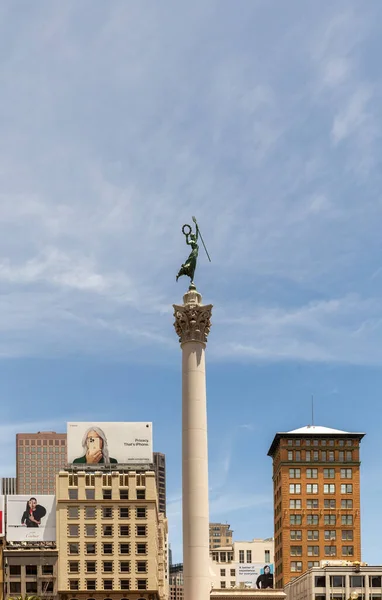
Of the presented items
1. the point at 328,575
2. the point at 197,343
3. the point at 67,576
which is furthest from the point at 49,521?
the point at 197,343

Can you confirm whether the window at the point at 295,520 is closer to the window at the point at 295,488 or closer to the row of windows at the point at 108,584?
the window at the point at 295,488

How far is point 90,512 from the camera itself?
146 m

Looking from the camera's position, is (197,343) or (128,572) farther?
(128,572)

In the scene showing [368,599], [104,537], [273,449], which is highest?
[273,449]

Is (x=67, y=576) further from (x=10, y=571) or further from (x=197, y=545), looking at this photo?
(x=197, y=545)

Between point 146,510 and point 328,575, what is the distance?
29.3 metres

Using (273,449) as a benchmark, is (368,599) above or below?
below

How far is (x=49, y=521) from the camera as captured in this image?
145375mm

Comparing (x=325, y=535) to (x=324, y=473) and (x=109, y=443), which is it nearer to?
(x=324, y=473)

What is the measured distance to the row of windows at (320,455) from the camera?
18762 cm

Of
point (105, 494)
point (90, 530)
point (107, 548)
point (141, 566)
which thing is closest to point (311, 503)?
point (141, 566)

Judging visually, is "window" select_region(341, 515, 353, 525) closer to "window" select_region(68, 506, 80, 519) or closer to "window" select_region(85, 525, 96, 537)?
"window" select_region(85, 525, 96, 537)

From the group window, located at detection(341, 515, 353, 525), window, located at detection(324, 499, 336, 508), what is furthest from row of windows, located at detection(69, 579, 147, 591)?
window, located at detection(341, 515, 353, 525)

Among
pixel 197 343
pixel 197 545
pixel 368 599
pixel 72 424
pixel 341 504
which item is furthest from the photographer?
pixel 341 504
